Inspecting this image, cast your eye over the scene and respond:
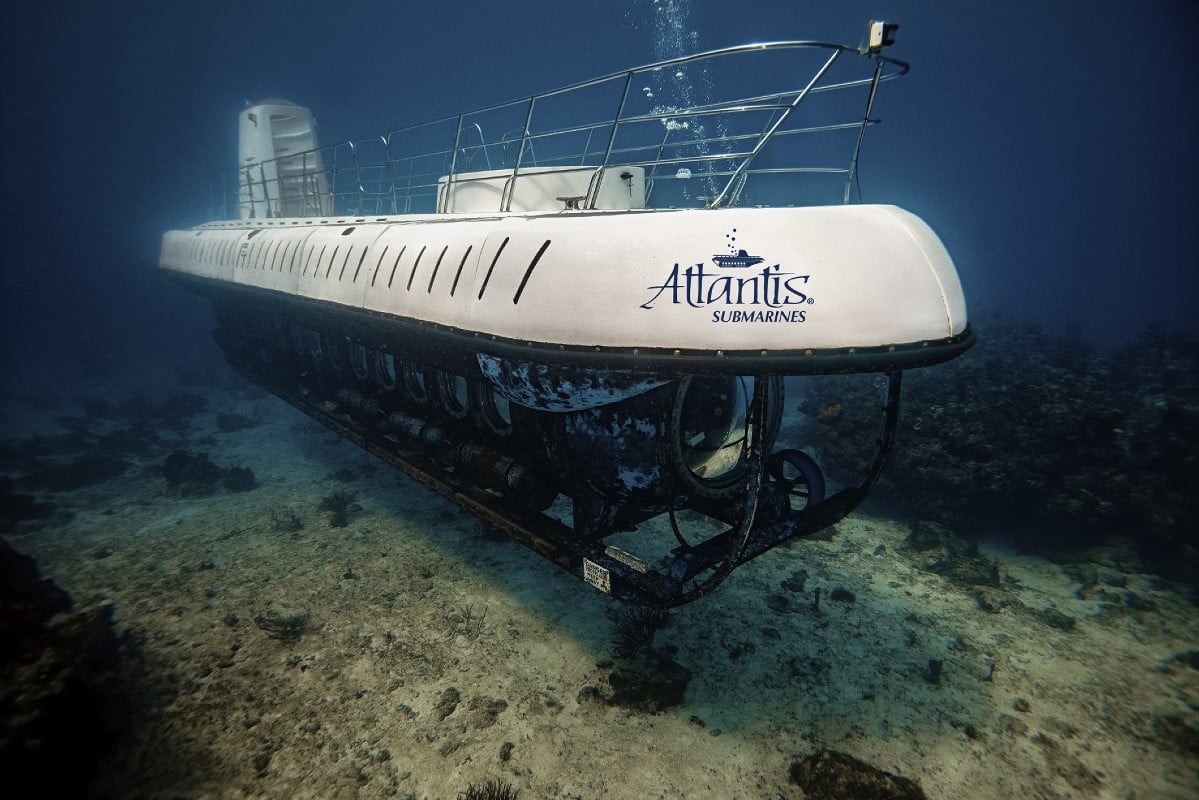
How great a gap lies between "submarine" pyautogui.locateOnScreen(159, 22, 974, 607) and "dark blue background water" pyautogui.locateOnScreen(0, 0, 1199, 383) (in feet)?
74.6

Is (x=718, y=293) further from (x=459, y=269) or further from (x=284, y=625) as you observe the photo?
(x=284, y=625)

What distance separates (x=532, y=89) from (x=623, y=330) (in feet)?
401

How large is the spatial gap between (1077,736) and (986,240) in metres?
117

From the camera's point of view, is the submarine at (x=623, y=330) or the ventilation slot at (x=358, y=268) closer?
the submarine at (x=623, y=330)

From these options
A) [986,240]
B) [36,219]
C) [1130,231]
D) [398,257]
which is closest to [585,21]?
[36,219]

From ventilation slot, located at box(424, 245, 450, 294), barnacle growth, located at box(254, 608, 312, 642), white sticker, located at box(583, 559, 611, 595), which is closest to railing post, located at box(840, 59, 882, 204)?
white sticker, located at box(583, 559, 611, 595)

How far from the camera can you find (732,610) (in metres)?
4.59

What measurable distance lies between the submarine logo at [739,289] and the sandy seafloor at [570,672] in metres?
2.87

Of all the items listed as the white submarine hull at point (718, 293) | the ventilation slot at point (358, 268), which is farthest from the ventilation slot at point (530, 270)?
the ventilation slot at point (358, 268)

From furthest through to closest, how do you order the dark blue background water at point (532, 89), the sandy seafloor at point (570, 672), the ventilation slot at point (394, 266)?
the dark blue background water at point (532, 89), the ventilation slot at point (394, 266), the sandy seafloor at point (570, 672)

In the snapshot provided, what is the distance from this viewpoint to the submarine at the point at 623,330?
7.19ft

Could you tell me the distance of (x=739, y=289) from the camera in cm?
221

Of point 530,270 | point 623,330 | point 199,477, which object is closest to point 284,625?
point 530,270

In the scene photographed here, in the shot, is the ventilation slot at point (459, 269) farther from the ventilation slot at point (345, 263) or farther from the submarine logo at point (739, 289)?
the ventilation slot at point (345, 263)
